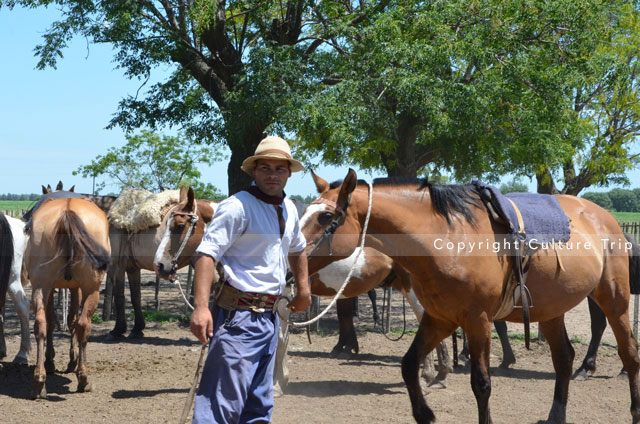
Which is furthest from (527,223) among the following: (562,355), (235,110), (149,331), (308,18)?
(308,18)

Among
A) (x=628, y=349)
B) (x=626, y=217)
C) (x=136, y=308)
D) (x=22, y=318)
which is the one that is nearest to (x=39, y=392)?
(x=22, y=318)

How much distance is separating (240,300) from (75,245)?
3731mm

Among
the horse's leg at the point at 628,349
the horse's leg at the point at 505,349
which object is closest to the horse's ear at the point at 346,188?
the horse's leg at the point at 628,349

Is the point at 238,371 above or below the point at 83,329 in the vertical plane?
above

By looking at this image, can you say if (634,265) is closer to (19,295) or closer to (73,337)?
(73,337)

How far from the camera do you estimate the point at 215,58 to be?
40.4 feet

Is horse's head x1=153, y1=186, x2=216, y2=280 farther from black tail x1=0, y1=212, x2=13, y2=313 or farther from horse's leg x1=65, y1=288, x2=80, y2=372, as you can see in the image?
black tail x1=0, y1=212, x2=13, y2=313

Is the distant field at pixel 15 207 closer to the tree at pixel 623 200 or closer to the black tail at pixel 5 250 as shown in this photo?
the black tail at pixel 5 250

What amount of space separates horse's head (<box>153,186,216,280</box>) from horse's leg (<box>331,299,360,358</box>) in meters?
2.55

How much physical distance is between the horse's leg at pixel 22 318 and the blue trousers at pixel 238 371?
534cm

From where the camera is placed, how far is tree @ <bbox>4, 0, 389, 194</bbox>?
10570 mm

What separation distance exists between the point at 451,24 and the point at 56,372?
8599mm

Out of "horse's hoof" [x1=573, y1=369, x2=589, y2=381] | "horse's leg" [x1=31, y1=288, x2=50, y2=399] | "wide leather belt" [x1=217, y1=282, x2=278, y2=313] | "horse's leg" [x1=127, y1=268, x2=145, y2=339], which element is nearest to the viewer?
"wide leather belt" [x1=217, y1=282, x2=278, y2=313]

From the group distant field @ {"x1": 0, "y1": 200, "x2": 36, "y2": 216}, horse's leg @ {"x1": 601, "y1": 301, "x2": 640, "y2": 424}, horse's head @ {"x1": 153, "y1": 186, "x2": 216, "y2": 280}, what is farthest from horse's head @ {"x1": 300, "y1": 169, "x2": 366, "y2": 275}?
distant field @ {"x1": 0, "y1": 200, "x2": 36, "y2": 216}
